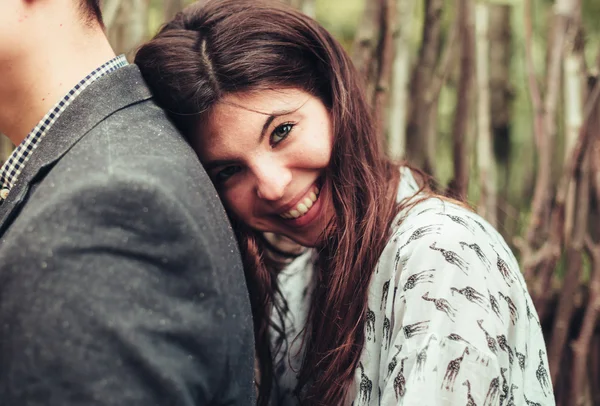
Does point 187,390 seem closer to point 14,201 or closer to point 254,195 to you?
point 14,201

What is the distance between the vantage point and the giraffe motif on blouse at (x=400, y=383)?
1.15 metres

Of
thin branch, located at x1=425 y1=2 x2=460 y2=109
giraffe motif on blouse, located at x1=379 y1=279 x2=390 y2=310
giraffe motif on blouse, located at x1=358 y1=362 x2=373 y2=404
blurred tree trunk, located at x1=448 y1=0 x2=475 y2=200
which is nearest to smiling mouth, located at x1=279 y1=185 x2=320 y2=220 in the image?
giraffe motif on blouse, located at x1=379 y1=279 x2=390 y2=310

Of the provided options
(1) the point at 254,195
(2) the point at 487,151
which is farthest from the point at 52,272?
(2) the point at 487,151

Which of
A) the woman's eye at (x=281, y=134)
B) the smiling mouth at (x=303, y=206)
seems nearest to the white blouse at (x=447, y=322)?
the smiling mouth at (x=303, y=206)

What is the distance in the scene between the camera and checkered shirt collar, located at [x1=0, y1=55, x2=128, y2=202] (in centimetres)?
111

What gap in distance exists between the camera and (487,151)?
2176 mm

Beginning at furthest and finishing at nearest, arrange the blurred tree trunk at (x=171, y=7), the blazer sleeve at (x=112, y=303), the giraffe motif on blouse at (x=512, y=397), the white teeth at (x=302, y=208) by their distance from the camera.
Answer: the blurred tree trunk at (x=171, y=7) → the white teeth at (x=302, y=208) → the giraffe motif on blouse at (x=512, y=397) → the blazer sleeve at (x=112, y=303)

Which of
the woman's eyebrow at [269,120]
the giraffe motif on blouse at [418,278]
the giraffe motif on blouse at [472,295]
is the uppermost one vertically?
the woman's eyebrow at [269,120]

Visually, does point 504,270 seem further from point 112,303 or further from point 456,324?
point 112,303

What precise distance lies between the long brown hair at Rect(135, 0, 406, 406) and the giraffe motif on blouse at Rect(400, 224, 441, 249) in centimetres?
11

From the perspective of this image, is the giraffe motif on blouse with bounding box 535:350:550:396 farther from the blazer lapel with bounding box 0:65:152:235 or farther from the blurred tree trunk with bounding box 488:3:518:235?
the blurred tree trunk with bounding box 488:3:518:235

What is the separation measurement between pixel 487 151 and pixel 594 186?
34 cm

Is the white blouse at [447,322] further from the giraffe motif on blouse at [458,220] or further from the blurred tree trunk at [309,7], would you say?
the blurred tree trunk at [309,7]

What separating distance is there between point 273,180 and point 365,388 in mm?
446
